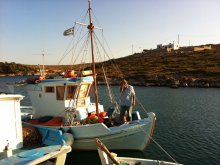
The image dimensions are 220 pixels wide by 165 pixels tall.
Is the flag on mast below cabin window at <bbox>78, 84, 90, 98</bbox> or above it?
above

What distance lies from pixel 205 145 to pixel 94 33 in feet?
36.1

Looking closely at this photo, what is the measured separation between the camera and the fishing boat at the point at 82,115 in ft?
55.0

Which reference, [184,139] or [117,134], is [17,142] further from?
[184,139]

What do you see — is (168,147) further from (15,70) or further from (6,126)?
(15,70)

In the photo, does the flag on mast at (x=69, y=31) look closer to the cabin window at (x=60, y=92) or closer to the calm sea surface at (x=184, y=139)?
the cabin window at (x=60, y=92)

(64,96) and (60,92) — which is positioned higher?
(60,92)

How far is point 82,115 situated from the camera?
1906 cm

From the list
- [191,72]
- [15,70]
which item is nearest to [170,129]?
[191,72]

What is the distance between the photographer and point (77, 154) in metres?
17.4

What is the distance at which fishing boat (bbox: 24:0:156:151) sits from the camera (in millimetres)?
16766

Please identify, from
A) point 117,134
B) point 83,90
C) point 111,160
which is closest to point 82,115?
point 83,90

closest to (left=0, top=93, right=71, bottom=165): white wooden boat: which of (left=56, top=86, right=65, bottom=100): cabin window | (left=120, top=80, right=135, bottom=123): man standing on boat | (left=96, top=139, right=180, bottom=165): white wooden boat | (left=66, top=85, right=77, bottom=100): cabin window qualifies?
(left=96, top=139, right=180, bottom=165): white wooden boat

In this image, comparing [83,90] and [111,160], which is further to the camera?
[83,90]

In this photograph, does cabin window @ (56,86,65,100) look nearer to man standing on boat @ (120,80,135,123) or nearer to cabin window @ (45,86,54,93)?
cabin window @ (45,86,54,93)
